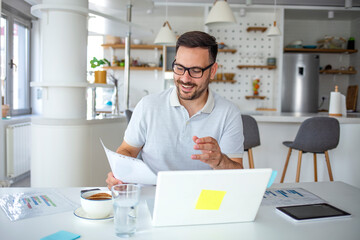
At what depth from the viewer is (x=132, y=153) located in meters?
1.72

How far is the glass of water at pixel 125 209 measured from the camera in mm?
939

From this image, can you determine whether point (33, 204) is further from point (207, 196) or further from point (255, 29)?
point (255, 29)

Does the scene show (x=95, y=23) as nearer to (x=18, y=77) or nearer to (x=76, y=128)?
(x=76, y=128)

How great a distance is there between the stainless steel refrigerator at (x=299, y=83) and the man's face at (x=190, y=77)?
174 inches

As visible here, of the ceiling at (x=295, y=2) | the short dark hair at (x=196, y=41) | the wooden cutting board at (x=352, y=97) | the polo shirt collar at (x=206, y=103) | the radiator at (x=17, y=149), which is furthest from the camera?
the wooden cutting board at (x=352, y=97)

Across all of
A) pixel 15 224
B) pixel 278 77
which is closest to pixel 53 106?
pixel 15 224

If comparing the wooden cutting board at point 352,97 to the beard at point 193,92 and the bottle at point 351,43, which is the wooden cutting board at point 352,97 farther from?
the beard at point 193,92

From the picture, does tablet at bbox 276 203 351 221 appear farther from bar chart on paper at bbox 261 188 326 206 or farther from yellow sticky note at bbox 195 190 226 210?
yellow sticky note at bbox 195 190 226 210

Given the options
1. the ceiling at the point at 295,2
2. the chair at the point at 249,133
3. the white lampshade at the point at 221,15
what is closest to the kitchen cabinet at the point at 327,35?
the ceiling at the point at 295,2

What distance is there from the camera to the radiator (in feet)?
12.5

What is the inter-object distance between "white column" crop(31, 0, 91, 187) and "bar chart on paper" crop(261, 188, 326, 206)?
177cm

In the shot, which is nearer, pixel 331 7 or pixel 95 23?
pixel 95 23

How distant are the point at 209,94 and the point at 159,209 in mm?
890

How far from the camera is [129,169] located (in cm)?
118
